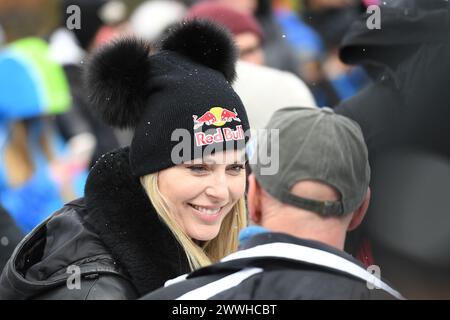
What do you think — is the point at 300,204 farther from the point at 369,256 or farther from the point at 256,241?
the point at 369,256

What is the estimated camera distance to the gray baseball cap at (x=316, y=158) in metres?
2.89

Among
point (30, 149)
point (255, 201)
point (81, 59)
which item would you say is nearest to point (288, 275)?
point (255, 201)

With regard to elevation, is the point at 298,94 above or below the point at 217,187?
above

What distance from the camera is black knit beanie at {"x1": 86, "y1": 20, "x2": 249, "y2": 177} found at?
3.93 metres

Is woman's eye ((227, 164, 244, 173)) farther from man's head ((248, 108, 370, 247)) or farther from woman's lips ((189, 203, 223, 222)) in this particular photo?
man's head ((248, 108, 370, 247))

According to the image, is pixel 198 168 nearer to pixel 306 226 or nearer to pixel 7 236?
pixel 306 226

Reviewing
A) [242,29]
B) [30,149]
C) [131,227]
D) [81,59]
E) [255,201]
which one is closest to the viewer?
[255,201]

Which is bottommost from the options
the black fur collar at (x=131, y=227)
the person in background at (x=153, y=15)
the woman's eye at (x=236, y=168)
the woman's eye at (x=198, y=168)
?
the black fur collar at (x=131, y=227)

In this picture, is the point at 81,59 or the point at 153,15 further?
the point at 153,15

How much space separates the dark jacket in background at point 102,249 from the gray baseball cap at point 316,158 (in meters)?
0.85

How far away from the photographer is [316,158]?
2.89 m

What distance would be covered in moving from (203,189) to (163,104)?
1.16ft

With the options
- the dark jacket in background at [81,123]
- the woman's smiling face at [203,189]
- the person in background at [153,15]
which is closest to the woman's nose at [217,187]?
the woman's smiling face at [203,189]

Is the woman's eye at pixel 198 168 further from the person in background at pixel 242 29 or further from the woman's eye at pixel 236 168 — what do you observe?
the person in background at pixel 242 29
